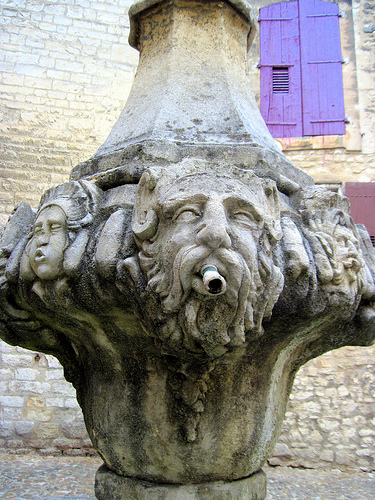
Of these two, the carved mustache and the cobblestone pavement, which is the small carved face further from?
the cobblestone pavement

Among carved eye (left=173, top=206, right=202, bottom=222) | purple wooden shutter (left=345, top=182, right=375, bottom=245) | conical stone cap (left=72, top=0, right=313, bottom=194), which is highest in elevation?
purple wooden shutter (left=345, top=182, right=375, bottom=245)

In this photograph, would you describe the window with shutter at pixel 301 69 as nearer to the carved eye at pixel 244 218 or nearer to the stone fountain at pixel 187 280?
the stone fountain at pixel 187 280

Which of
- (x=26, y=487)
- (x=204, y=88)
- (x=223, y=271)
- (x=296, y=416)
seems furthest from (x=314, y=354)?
(x=296, y=416)

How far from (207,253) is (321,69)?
5545mm

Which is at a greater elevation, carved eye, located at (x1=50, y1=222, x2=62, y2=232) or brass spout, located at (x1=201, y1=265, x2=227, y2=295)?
carved eye, located at (x1=50, y1=222, x2=62, y2=232)

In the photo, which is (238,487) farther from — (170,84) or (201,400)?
(170,84)

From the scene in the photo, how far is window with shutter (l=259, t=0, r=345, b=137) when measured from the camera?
582cm

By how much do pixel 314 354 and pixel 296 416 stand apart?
303 centimetres

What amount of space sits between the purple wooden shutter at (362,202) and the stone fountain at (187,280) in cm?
359

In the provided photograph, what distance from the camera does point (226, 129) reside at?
1740mm

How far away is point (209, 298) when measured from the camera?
1197mm

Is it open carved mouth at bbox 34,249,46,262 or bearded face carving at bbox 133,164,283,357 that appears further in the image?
open carved mouth at bbox 34,249,46,262

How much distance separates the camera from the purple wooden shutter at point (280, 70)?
19.3 feet

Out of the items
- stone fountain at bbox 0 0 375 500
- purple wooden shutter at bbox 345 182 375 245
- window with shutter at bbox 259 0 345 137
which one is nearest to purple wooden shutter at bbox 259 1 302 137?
window with shutter at bbox 259 0 345 137
